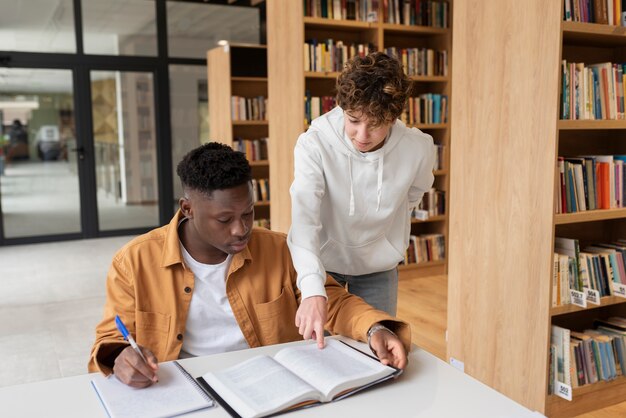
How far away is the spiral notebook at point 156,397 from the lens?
44.9 inches

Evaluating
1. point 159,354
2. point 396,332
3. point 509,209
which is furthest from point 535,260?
point 159,354

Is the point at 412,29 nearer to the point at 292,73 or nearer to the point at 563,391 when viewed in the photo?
the point at 292,73

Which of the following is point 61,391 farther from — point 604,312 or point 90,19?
point 90,19

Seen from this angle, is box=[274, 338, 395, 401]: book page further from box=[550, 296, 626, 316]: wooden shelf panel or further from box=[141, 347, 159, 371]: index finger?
box=[550, 296, 626, 316]: wooden shelf panel

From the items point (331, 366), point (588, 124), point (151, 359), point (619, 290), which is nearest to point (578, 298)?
point (619, 290)

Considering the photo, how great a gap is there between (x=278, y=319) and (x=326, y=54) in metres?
3.52

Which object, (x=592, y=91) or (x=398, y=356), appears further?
(x=592, y=91)

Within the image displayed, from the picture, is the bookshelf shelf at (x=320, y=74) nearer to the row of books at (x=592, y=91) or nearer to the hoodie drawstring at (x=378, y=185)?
the row of books at (x=592, y=91)

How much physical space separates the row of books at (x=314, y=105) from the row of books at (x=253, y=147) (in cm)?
102

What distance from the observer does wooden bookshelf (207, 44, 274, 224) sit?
18.3 ft

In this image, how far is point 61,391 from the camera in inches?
48.9

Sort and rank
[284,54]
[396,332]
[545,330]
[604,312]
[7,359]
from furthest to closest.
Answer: [284,54] < [7,359] < [604,312] < [545,330] < [396,332]

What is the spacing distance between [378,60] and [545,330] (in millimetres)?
1457

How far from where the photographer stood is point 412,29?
507 centimetres
